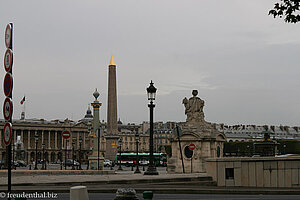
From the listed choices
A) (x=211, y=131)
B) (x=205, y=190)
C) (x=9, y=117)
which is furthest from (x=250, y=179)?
(x=211, y=131)

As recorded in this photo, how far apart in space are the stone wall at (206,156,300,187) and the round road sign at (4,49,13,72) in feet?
43.7

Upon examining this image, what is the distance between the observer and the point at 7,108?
39.1ft

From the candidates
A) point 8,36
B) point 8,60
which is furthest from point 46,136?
point 8,60

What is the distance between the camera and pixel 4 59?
12.5 m

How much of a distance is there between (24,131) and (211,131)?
6055 inches

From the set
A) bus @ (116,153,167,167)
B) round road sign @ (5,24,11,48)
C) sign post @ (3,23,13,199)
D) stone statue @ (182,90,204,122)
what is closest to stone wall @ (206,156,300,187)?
sign post @ (3,23,13,199)

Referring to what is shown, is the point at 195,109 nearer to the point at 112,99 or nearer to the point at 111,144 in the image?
the point at 112,99

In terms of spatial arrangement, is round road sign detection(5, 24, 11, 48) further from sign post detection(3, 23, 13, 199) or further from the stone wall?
the stone wall

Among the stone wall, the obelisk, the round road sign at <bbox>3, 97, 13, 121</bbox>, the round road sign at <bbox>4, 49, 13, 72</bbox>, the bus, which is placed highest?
the obelisk

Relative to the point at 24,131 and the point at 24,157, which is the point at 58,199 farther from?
the point at 24,131

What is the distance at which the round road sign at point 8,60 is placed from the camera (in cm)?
1216

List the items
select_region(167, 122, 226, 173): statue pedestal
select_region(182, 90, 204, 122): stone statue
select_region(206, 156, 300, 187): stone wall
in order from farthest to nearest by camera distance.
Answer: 1. select_region(182, 90, 204, 122): stone statue
2. select_region(167, 122, 226, 173): statue pedestal
3. select_region(206, 156, 300, 187): stone wall

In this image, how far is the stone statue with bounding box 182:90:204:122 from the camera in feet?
137

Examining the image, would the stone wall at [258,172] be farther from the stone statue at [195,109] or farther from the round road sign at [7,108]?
the stone statue at [195,109]
